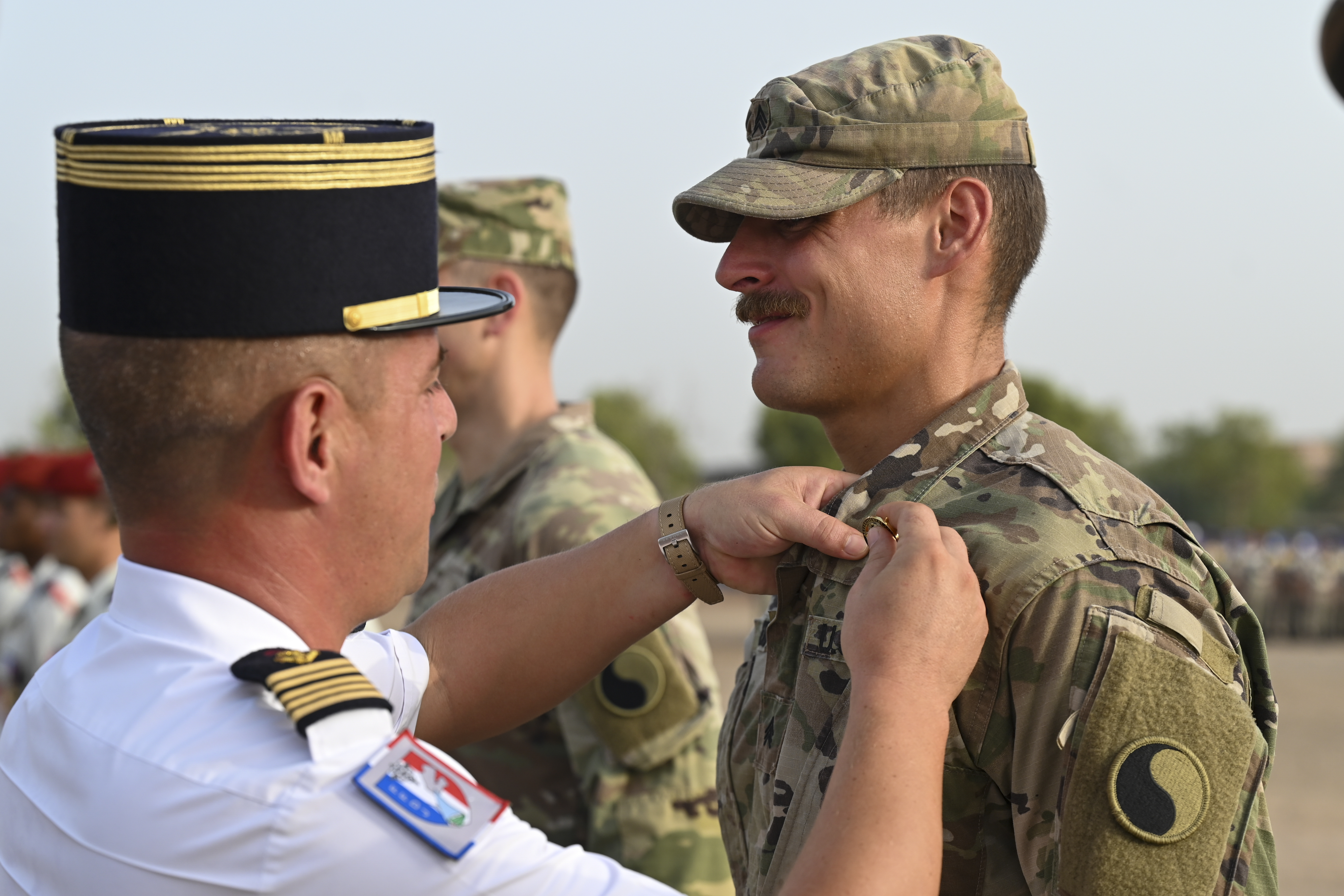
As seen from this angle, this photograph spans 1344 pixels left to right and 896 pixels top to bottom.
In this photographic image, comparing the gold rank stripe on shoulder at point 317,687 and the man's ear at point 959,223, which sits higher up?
the man's ear at point 959,223

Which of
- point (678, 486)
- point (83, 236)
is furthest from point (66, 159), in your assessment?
point (678, 486)

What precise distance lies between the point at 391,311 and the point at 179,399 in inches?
14.6

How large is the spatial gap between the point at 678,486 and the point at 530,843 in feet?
214

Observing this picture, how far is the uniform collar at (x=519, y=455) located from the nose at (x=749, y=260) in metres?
2.06

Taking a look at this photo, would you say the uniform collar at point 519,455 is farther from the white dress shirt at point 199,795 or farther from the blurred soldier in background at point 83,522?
the blurred soldier in background at point 83,522

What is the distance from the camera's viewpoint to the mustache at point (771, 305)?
2.76 metres

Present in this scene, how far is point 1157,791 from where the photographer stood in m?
2.15

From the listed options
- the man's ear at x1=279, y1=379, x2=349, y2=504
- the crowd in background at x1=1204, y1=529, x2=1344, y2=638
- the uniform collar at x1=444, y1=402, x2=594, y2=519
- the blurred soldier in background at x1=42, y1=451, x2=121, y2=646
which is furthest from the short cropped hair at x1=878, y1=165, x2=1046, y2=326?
the crowd in background at x1=1204, y1=529, x2=1344, y2=638

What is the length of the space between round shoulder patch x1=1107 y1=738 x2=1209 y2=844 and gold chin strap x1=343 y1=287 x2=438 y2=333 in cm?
140

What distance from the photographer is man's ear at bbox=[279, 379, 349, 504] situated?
199 cm

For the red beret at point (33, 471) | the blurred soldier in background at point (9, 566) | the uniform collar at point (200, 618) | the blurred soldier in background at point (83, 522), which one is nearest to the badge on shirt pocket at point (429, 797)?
the uniform collar at point (200, 618)

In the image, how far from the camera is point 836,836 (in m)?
1.91

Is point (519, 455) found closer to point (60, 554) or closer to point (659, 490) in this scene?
point (60, 554)

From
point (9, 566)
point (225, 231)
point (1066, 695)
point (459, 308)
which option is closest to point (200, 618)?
point (225, 231)
